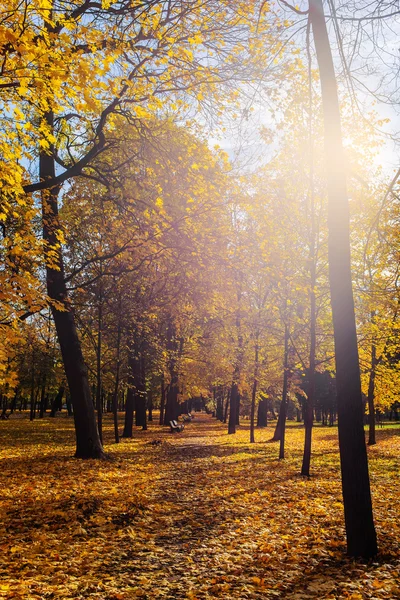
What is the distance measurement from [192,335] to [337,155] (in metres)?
24.9

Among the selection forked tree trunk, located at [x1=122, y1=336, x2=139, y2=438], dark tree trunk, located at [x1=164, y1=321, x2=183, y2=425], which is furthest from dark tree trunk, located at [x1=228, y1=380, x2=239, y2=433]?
Answer: forked tree trunk, located at [x1=122, y1=336, x2=139, y2=438]

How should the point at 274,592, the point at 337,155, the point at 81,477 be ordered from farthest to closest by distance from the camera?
the point at 81,477
the point at 337,155
the point at 274,592

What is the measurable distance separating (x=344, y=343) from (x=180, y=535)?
151 inches

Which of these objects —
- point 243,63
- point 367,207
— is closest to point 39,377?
point 367,207

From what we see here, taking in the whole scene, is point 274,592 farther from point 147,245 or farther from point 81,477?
point 147,245

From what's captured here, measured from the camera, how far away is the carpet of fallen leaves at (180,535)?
4.54m

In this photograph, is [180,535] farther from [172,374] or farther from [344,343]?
[172,374]

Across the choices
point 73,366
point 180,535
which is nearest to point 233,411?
point 73,366

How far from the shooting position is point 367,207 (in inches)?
514

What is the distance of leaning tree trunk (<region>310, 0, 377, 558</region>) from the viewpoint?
5.32m

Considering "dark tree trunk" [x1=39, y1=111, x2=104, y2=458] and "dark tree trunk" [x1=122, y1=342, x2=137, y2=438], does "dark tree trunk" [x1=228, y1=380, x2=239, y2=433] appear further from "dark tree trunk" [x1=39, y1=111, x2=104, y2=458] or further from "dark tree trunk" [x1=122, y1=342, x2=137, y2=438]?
"dark tree trunk" [x1=39, y1=111, x2=104, y2=458]

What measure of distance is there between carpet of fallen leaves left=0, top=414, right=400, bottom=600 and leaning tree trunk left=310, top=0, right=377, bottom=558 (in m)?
0.53

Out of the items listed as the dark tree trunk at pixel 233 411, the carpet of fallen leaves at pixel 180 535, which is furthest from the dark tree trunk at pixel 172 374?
the carpet of fallen leaves at pixel 180 535

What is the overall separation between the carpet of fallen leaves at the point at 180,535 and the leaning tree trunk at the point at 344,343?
0.53m
